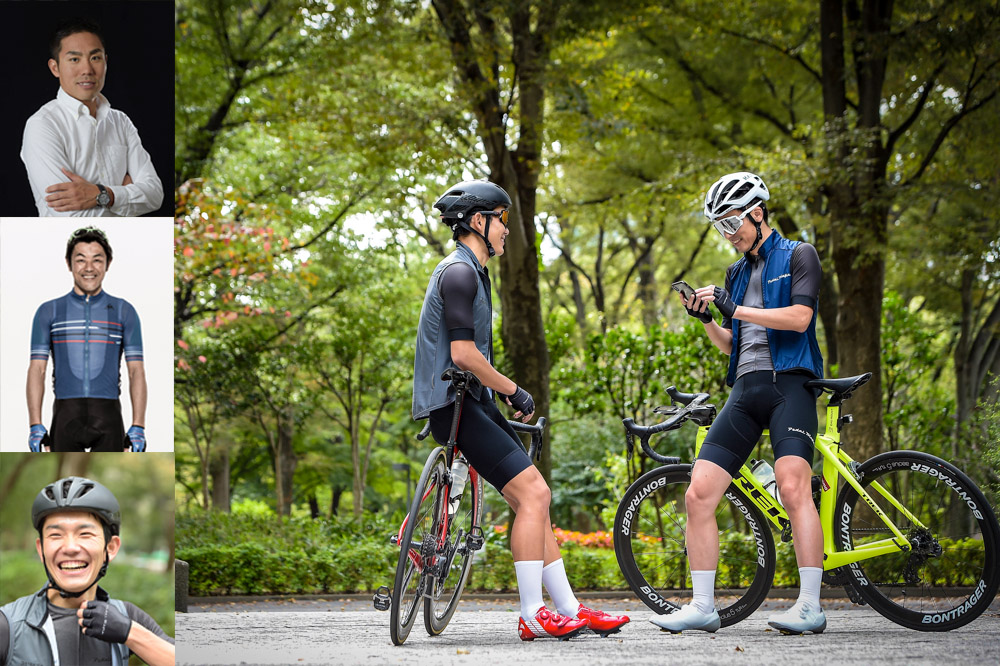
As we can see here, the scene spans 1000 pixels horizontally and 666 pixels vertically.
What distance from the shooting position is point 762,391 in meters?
4.68

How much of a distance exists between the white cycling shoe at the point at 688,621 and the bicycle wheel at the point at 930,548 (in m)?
0.75

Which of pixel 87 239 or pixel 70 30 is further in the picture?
pixel 70 30

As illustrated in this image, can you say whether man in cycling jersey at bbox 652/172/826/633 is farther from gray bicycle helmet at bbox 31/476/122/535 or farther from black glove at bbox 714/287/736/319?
gray bicycle helmet at bbox 31/476/122/535

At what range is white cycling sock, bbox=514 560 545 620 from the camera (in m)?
4.27

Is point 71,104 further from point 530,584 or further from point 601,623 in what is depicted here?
point 601,623

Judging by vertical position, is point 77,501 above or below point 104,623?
above

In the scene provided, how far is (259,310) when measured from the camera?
15633 millimetres

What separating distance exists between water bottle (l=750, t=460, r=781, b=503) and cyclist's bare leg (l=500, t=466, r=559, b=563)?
132 centimetres

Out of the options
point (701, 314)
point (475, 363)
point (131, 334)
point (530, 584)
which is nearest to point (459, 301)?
point (475, 363)

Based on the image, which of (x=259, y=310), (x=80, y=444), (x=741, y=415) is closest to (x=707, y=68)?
(x=259, y=310)

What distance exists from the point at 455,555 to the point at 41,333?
233 centimetres

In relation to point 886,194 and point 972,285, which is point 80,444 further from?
point 972,285

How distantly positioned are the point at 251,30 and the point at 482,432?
36.8 feet

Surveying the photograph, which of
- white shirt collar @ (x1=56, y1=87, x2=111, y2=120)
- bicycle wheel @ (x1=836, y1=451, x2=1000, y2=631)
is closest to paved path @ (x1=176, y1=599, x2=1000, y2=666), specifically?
bicycle wheel @ (x1=836, y1=451, x2=1000, y2=631)
